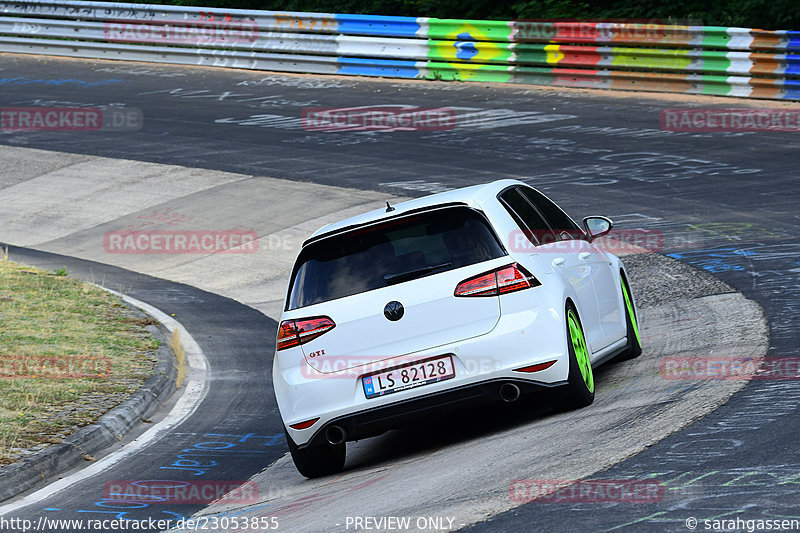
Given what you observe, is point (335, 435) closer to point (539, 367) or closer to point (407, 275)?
point (407, 275)

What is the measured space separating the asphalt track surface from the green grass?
0.84m

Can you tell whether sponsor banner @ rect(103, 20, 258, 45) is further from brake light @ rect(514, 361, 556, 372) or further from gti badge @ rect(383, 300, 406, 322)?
brake light @ rect(514, 361, 556, 372)

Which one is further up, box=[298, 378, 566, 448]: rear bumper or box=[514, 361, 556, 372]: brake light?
box=[514, 361, 556, 372]: brake light

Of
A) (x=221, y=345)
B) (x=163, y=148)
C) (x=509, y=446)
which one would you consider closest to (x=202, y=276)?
(x=221, y=345)

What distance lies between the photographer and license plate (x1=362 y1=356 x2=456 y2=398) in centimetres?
737

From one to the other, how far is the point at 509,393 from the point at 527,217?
1.53 metres

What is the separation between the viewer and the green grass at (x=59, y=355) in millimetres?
9234

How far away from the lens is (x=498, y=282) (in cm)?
751

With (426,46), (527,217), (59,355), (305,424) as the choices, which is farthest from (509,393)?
(426,46)

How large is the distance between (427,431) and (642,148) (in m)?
11.0

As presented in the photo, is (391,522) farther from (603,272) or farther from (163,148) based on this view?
(163,148)

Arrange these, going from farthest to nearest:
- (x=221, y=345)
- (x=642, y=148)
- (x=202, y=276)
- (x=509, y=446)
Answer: (x=642, y=148), (x=202, y=276), (x=221, y=345), (x=509, y=446)

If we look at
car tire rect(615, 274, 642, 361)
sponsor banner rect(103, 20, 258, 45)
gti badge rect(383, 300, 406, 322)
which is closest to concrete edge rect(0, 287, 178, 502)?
gti badge rect(383, 300, 406, 322)

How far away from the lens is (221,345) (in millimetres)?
12789
